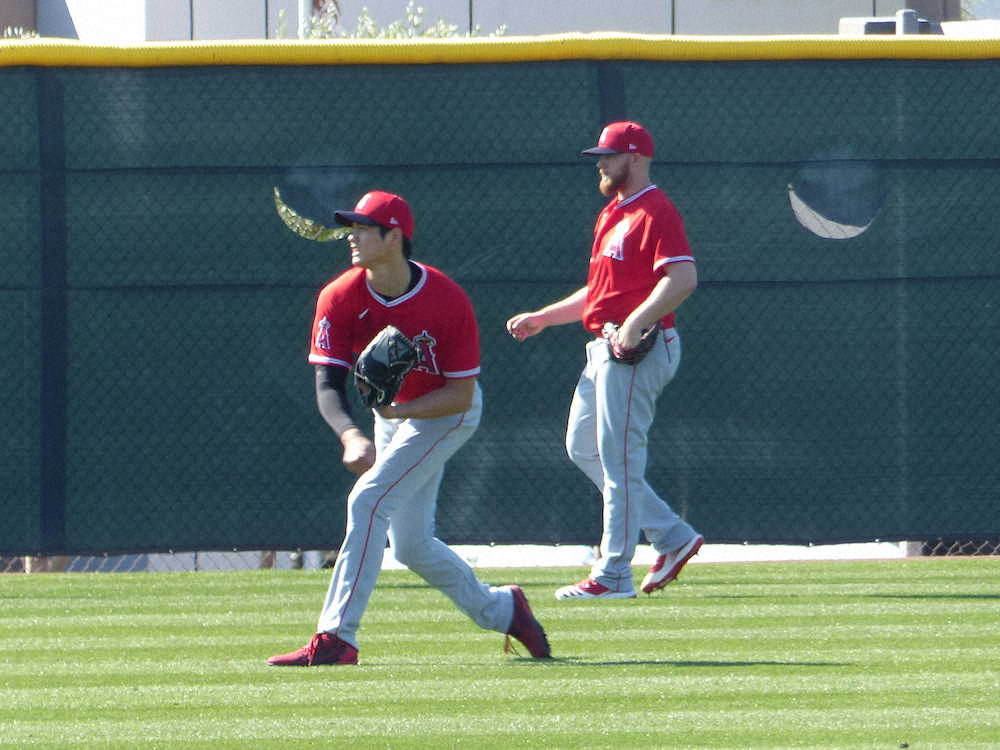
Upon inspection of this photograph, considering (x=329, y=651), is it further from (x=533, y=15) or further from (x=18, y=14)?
(x=18, y=14)

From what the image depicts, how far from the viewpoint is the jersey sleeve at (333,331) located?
6.95 metres

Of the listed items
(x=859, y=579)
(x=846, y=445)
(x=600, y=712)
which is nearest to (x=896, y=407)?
(x=846, y=445)

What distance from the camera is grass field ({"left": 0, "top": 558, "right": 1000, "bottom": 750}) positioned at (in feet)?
19.3

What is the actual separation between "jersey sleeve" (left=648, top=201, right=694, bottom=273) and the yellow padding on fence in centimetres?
183

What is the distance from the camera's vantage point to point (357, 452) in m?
6.58

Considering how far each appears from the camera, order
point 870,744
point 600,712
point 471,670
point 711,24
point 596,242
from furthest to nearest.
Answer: point 711,24
point 596,242
point 471,670
point 600,712
point 870,744

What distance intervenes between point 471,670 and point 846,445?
3.82 meters

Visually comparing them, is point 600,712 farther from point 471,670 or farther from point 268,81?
point 268,81

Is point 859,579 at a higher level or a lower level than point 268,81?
lower

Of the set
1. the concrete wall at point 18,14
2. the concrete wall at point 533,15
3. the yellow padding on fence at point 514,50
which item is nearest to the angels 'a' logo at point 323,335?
the yellow padding on fence at point 514,50

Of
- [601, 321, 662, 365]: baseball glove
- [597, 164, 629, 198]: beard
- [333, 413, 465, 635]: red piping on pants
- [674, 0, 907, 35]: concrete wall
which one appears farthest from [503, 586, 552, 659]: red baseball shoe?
[674, 0, 907, 35]: concrete wall

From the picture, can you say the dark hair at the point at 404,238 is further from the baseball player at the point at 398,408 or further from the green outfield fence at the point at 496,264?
the green outfield fence at the point at 496,264

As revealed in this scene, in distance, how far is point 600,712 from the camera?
6.16 meters

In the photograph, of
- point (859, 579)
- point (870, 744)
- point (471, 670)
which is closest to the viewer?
point (870, 744)
